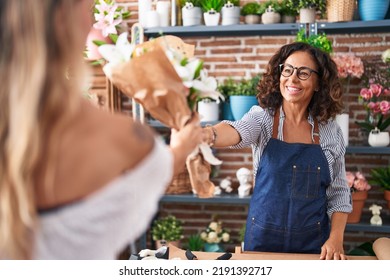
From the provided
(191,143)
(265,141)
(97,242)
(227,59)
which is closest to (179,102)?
(191,143)

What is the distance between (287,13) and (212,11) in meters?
0.46

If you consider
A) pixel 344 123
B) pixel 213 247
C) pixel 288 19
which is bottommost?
pixel 213 247

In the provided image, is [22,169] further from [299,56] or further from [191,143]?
[299,56]

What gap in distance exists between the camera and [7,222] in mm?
692

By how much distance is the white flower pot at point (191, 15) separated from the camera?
10.2ft

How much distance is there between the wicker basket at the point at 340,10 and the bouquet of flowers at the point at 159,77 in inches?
79.2

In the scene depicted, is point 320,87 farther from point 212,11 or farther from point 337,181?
point 212,11

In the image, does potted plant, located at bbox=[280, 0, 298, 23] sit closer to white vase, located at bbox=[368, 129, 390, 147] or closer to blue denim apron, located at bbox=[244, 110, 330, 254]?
white vase, located at bbox=[368, 129, 390, 147]

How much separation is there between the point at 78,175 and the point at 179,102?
38 cm

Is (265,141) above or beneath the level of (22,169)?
beneath

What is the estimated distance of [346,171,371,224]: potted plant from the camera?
2.98m

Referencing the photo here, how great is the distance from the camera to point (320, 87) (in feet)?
6.40

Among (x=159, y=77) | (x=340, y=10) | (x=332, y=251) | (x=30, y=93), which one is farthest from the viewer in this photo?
(x=340, y=10)

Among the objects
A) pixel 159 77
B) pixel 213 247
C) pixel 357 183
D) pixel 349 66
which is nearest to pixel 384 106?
pixel 349 66
